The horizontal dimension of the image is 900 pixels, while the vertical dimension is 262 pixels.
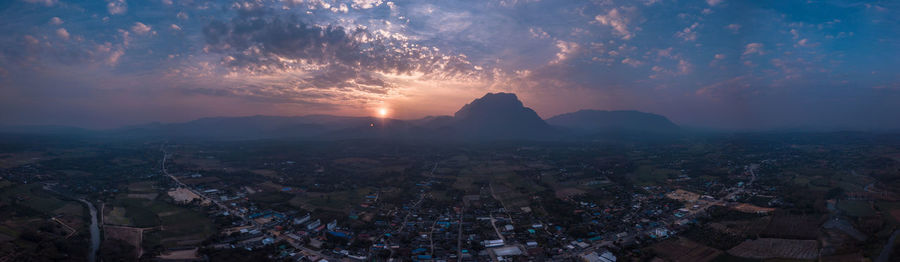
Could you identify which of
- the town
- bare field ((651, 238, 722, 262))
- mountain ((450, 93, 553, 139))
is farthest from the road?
mountain ((450, 93, 553, 139))

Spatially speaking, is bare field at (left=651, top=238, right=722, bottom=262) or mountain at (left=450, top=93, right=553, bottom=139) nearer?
bare field at (left=651, top=238, right=722, bottom=262)

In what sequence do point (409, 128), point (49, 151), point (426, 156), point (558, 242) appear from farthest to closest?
1. point (409, 128)
2. point (426, 156)
3. point (49, 151)
4. point (558, 242)

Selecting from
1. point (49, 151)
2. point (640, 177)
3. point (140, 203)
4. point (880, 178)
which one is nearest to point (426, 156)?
point (640, 177)

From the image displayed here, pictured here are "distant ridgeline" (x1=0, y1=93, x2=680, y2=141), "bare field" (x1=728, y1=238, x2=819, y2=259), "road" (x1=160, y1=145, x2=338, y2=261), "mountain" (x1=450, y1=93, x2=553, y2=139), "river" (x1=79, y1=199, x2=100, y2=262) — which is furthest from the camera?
"mountain" (x1=450, y1=93, x2=553, y2=139)

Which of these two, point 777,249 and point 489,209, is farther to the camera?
point 489,209

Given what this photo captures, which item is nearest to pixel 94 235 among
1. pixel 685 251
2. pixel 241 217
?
pixel 241 217

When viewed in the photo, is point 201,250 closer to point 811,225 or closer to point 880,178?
point 811,225

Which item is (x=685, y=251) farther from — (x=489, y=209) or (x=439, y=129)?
(x=439, y=129)

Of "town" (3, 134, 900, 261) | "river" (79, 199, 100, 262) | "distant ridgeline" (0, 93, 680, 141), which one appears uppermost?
"distant ridgeline" (0, 93, 680, 141)

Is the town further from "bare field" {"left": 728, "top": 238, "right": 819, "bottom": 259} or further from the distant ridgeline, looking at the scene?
the distant ridgeline
